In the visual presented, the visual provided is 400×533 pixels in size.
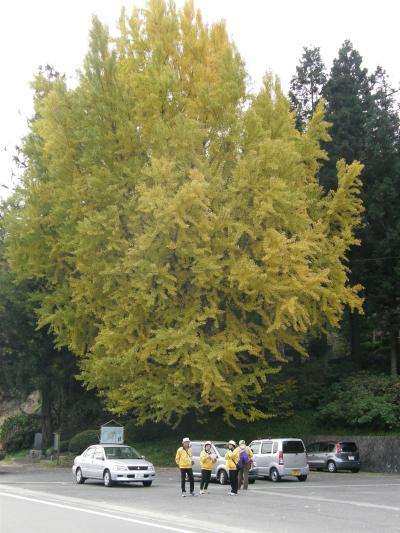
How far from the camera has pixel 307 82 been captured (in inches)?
1951

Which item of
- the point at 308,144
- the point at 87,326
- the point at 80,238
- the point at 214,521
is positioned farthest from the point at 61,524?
the point at 308,144

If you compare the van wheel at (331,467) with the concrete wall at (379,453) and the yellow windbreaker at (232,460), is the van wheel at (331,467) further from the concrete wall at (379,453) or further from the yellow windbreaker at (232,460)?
the yellow windbreaker at (232,460)

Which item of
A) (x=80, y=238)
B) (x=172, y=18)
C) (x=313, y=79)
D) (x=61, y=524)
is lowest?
(x=61, y=524)

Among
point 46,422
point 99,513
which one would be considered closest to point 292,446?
point 99,513

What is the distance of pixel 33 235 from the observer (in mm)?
33594

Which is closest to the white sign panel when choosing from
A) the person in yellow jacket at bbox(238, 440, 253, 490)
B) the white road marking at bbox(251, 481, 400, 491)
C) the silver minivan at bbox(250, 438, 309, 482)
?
the silver minivan at bbox(250, 438, 309, 482)

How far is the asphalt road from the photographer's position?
534 inches

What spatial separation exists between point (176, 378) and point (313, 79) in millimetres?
27843

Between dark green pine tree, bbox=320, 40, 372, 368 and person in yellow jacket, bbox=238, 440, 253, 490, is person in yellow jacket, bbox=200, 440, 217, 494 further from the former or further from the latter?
dark green pine tree, bbox=320, 40, 372, 368

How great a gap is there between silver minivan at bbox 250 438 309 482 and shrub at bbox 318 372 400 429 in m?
8.24

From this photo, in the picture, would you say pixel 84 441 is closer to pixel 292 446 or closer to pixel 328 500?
pixel 292 446

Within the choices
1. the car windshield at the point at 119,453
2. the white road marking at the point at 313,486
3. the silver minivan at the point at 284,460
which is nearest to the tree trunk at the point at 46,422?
the car windshield at the point at 119,453

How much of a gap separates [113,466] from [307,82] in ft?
110

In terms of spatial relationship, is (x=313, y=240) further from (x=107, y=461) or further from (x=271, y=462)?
(x=107, y=461)
